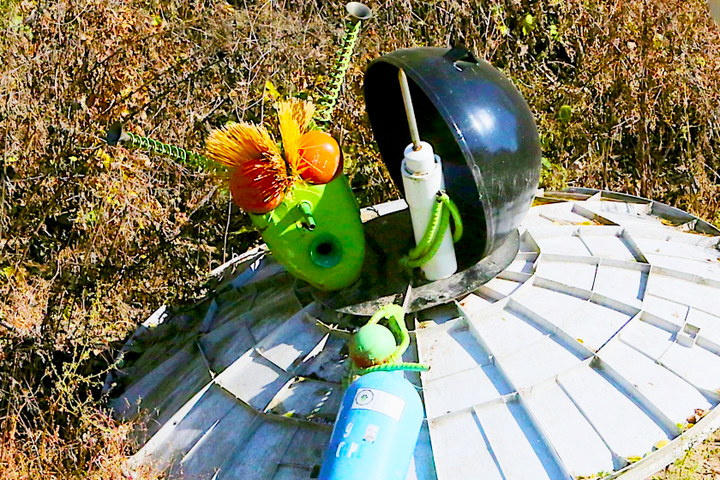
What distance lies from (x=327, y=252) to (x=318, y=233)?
12 centimetres

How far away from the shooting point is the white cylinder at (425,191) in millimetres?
3156

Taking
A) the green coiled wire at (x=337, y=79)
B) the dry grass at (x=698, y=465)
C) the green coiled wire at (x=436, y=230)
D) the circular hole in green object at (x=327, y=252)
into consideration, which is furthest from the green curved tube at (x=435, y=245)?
the dry grass at (x=698, y=465)

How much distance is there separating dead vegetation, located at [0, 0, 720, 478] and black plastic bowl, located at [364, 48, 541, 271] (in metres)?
2.20

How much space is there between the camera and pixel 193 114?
6.30 m

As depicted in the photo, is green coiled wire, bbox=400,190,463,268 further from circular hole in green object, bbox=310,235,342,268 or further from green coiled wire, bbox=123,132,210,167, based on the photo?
green coiled wire, bbox=123,132,210,167

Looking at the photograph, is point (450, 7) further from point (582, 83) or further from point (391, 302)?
point (391, 302)

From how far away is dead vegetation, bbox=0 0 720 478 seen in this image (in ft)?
19.0

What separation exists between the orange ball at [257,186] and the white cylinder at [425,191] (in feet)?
1.98

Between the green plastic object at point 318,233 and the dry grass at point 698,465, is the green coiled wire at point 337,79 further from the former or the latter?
the dry grass at point 698,465

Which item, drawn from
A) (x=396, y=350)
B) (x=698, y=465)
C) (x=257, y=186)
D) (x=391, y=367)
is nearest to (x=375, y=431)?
(x=391, y=367)

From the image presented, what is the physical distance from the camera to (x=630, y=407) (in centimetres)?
325

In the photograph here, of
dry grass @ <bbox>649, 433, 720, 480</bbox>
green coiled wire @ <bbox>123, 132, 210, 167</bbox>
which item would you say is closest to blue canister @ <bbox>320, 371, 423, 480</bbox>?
dry grass @ <bbox>649, 433, 720, 480</bbox>

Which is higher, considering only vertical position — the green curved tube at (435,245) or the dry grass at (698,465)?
the green curved tube at (435,245)

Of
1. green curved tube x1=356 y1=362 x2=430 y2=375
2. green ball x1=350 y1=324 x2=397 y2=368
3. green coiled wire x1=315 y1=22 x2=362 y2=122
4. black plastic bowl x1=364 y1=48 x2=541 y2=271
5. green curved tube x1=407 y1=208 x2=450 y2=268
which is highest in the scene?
green coiled wire x1=315 y1=22 x2=362 y2=122
